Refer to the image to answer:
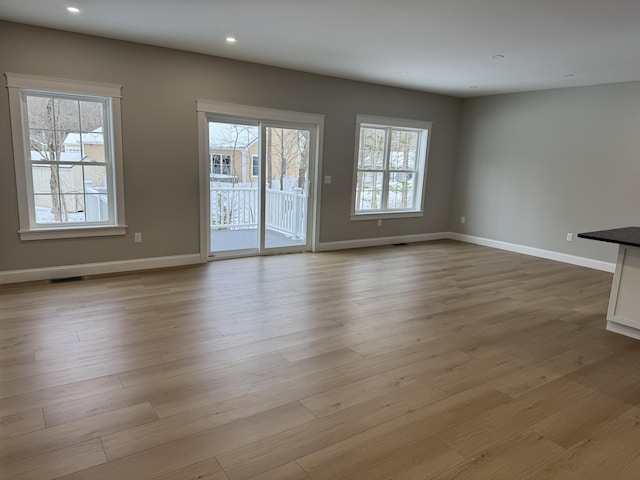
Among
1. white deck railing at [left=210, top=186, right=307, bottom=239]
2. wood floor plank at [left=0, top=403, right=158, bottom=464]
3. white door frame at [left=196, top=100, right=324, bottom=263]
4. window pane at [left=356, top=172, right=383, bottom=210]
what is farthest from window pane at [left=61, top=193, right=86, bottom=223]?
window pane at [left=356, top=172, right=383, bottom=210]

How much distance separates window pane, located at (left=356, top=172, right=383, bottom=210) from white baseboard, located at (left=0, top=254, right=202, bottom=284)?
2829mm

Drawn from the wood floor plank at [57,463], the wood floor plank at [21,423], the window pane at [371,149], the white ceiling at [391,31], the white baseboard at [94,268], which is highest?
the white ceiling at [391,31]

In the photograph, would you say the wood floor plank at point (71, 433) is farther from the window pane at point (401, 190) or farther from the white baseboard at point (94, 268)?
the window pane at point (401, 190)

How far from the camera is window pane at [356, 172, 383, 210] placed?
22.6 feet

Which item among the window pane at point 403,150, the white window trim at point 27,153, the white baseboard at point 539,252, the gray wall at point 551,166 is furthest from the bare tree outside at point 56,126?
the white baseboard at point 539,252

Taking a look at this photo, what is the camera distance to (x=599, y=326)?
370 cm

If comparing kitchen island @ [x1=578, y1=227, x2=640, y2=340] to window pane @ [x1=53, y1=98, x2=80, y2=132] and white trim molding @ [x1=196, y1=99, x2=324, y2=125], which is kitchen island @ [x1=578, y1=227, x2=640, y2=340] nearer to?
white trim molding @ [x1=196, y1=99, x2=324, y2=125]

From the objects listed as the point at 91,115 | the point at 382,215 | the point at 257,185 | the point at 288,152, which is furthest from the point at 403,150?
the point at 91,115

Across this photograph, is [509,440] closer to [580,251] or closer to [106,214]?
[106,214]

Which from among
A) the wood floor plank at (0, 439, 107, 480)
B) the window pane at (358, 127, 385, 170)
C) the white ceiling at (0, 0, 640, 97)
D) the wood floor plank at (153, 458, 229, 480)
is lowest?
the wood floor plank at (0, 439, 107, 480)

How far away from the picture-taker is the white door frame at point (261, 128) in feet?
17.1

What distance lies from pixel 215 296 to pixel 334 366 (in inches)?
71.0

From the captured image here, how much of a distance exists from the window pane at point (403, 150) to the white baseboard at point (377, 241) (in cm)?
123

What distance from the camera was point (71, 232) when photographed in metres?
4.60
